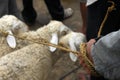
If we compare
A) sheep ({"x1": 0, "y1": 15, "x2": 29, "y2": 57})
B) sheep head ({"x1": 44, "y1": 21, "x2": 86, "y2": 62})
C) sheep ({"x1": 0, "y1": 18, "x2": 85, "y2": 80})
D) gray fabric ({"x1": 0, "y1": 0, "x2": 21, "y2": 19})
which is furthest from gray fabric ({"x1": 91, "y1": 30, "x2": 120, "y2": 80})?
gray fabric ({"x1": 0, "y1": 0, "x2": 21, "y2": 19})

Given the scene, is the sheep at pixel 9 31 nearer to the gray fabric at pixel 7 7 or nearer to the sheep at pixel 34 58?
the sheep at pixel 34 58

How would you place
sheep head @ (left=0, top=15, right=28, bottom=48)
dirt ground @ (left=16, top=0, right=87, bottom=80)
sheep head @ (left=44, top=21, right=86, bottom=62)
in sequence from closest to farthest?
sheep head @ (left=44, top=21, right=86, bottom=62) < sheep head @ (left=0, top=15, right=28, bottom=48) < dirt ground @ (left=16, top=0, right=87, bottom=80)

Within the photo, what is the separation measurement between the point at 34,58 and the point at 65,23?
196 centimetres

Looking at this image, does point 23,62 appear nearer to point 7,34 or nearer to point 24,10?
point 7,34

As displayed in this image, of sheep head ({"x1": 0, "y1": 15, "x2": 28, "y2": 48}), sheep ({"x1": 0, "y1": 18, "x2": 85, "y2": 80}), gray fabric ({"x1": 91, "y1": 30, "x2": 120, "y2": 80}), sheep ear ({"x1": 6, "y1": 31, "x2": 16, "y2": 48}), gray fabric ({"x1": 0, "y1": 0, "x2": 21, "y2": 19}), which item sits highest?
gray fabric ({"x1": 0, "y1": 0, "x2": 21, "y2": 19})

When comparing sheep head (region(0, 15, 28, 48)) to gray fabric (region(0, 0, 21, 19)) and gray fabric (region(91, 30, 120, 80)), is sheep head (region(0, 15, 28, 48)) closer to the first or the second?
gray fabric (region(0, 0, 21, 19))

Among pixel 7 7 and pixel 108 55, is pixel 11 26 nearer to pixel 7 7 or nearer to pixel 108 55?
pixel 7 7

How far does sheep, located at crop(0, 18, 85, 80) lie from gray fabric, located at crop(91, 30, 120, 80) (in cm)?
76

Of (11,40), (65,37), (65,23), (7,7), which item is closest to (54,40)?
(65,37)

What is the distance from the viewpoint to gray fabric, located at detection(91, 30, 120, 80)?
1383mm

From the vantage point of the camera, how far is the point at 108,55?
141cm

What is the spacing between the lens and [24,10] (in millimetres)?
4172

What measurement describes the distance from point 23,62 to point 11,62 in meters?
0.09

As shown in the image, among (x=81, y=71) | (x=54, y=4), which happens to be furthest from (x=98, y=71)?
(x=54, y=4)
